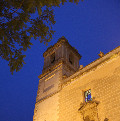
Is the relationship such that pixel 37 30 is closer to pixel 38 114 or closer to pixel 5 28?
pixel 5 28

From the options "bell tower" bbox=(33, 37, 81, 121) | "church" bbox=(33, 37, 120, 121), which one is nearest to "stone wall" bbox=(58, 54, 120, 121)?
"church" bbox=(33, 37, 120, 121)

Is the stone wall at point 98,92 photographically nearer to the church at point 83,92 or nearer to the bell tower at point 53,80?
the church at point 83,92

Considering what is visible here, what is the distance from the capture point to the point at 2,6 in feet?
24.3

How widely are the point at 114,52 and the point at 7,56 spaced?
945cm

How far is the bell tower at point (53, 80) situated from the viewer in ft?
49.8

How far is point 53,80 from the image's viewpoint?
1777cm

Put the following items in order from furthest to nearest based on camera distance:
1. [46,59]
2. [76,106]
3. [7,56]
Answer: [46,59] < [76,106] < [7,56]

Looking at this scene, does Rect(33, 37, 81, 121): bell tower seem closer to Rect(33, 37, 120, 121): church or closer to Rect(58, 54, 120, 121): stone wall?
Rect(33, 37, 120, 121): church

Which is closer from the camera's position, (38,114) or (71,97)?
(71,97)

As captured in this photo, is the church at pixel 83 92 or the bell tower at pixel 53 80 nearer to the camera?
the church at pixel 83 92

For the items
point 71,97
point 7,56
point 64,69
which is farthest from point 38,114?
point 7,56

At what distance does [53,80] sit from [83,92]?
5501 millimetres

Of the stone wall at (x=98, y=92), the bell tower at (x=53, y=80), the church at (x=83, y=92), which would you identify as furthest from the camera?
the bell tower at (x=53, y=80)

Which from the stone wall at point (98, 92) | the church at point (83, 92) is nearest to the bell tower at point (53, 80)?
the church at point (83, 92)
